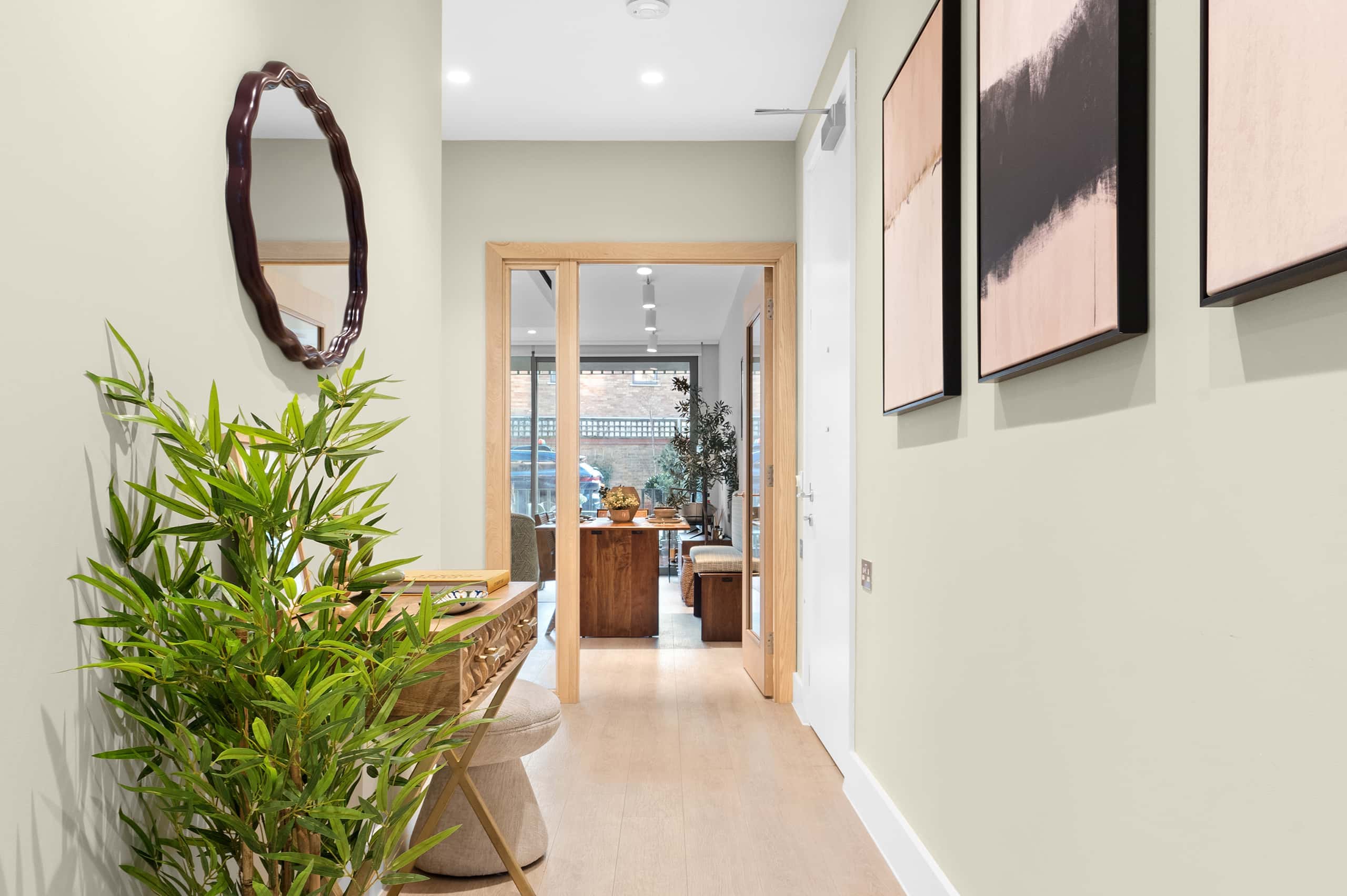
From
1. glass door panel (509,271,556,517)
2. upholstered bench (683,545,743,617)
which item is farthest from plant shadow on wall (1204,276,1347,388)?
upholstered bench (683,545,743,617)

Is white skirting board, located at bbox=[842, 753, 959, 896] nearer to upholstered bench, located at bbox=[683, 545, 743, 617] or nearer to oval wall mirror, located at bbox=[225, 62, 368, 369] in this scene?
oval wall mirror, located at bbox=[225, 62, 368, 369]

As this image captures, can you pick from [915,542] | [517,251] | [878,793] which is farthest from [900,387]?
[517,251]

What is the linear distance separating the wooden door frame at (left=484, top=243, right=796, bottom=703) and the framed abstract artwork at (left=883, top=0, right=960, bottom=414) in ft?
5.65

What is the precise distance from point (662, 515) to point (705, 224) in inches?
110

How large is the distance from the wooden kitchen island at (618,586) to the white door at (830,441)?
1.93 meters

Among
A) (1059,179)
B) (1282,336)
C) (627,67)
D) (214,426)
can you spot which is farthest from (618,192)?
(1282,336)

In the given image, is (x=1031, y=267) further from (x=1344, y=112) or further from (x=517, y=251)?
(x=517, y=251)

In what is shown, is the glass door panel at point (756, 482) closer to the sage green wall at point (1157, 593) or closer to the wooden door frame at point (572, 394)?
the wooden door frame at point (572, 394)

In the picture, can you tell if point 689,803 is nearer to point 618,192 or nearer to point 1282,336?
point 1282,336

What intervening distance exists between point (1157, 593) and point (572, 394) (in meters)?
3.40

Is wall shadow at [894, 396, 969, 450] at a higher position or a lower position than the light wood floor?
higher

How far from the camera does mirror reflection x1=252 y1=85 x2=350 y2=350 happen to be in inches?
58.9

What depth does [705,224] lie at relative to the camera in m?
4.32

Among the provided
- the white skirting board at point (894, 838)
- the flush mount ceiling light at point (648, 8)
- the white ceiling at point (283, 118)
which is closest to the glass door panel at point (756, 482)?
the white skirting board at point (894, 838)
